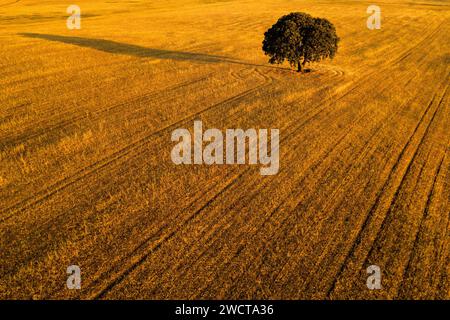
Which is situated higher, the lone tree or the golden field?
the lone tree

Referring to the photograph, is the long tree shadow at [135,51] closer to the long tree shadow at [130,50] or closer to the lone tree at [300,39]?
the long tree shadow at [130,50]

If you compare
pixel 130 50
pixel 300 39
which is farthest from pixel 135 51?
pixel 300 39

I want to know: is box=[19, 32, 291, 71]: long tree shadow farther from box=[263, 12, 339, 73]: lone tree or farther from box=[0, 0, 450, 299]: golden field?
Result: box=[0, 0, 450, 299]: golden field

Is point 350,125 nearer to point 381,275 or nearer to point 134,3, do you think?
point 381,275

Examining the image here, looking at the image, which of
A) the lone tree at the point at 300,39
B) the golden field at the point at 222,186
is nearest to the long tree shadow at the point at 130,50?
the golden field at the point at 222,186

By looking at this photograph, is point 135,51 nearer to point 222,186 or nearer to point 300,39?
point 300,39

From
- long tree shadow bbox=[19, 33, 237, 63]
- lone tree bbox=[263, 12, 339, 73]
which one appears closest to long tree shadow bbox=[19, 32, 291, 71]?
long tree shadow bbox=[19, 33, 237, 63]
